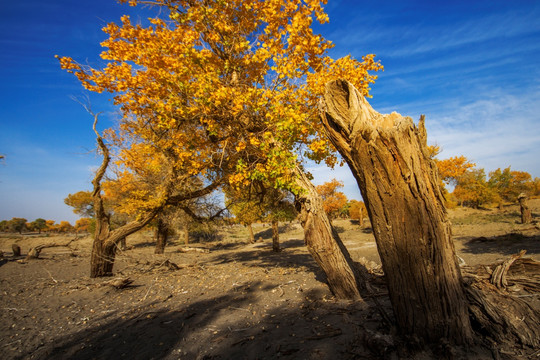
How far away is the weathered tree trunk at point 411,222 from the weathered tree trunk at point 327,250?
2.29 m

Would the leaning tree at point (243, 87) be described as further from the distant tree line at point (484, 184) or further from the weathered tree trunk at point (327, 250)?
the distant tree line at point (484, 184)

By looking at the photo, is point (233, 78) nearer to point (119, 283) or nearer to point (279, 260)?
point (119, 283)

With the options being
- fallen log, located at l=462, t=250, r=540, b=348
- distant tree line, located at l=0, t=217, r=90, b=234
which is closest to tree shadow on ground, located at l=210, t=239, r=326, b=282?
fallen log, located at l=462, t=250, r=540, b=348

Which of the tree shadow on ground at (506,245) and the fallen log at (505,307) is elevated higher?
the fallen log at (505,307)

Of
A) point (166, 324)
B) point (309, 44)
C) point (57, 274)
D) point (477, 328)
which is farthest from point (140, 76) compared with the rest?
point (57, 274)

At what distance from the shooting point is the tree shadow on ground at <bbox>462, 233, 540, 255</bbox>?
1075 cm

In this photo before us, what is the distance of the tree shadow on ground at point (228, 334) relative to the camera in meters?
3.12

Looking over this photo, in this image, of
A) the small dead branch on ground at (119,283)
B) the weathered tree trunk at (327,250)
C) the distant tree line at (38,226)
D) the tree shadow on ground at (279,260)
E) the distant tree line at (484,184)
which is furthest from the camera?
the distant tree line at (38,226)

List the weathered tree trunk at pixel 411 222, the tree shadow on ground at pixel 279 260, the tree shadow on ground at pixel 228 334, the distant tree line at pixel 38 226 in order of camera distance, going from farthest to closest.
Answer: the distant tree line at pixel 38 226, the tree shadow on ground at pixel 279 260, the tree shadow on ground at pixel 228 334, the weathered tree trunk at pixel 411 222

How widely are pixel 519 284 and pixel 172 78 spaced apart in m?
7.86

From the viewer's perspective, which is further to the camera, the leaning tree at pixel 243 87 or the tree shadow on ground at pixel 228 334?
the leaning tree at pixel 243 87

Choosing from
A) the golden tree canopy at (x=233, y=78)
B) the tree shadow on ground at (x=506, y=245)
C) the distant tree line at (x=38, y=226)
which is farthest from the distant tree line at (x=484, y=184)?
the distant tree line at (x=38, y=226)

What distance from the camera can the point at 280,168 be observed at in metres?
5.00

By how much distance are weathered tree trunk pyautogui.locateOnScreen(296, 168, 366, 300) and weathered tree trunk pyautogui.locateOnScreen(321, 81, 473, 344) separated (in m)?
2.29
